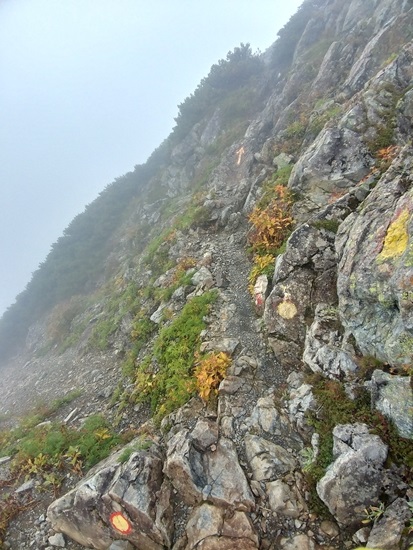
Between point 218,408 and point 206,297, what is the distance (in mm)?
5003

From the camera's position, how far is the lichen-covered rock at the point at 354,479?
5.58 m

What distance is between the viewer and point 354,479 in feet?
18.7

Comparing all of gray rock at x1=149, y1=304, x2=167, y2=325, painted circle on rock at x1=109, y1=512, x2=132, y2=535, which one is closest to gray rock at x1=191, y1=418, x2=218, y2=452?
painted circle on rock at x1=109, y1=512, x2=132, y2=535

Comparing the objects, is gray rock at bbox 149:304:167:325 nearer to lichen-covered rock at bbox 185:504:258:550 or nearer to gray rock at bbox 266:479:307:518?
lichen-covered rock at bbox 185:504:258:550

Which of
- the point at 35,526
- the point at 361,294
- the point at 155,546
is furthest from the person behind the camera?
the point at 35,526

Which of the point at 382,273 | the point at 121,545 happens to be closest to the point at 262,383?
the point at 382,273

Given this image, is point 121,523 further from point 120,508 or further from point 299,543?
point 299,543

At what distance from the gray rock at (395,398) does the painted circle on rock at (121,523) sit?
19.9 ft

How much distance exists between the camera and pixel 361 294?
7520 mm

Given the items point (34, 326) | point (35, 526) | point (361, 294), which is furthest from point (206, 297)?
point (34, 326)

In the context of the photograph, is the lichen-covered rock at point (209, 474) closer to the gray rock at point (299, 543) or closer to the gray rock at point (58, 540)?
the gray rock at point (299, 543)

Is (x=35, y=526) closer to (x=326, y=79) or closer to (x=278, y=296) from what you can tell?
(x=278, y=296)

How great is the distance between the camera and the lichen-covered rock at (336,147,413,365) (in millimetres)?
6289

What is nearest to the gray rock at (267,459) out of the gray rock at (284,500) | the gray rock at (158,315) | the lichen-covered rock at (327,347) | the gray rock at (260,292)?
the gray rock at (284,500)
